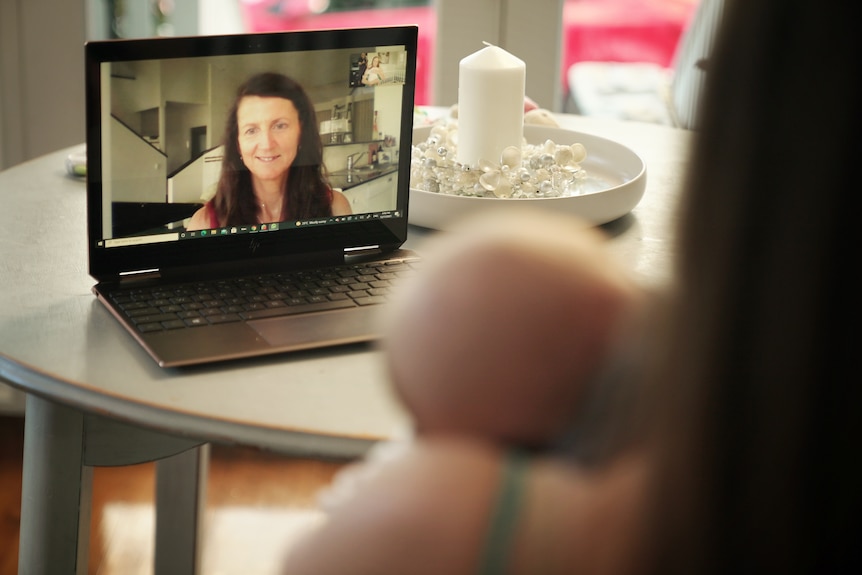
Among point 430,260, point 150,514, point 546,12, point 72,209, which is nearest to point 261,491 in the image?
point 150,514

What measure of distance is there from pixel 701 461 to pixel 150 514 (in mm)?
1677

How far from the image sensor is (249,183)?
2.99 feet

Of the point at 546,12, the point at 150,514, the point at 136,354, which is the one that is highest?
the point at 546,12

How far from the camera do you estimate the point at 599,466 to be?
1.19ft

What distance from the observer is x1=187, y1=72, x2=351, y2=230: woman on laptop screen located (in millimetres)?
889

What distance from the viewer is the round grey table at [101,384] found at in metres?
0.68

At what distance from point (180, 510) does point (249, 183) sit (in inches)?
25.7

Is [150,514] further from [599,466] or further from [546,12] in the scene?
[599,466]

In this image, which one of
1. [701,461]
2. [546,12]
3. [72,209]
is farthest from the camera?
[546,12]

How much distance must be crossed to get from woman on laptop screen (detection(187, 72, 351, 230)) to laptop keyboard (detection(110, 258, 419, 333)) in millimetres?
60

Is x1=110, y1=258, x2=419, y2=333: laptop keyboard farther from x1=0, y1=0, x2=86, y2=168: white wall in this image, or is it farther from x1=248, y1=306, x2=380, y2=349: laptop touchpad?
x1=0, y1=0, x2=86, y2=168: white wall

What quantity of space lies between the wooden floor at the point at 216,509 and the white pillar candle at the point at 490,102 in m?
0.80

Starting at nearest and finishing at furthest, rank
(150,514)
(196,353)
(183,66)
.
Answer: (196,353), (183,66), (150,514)

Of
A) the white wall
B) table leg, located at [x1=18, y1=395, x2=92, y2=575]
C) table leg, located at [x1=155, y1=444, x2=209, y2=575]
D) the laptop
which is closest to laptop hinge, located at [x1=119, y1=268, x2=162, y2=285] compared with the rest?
the laptop
